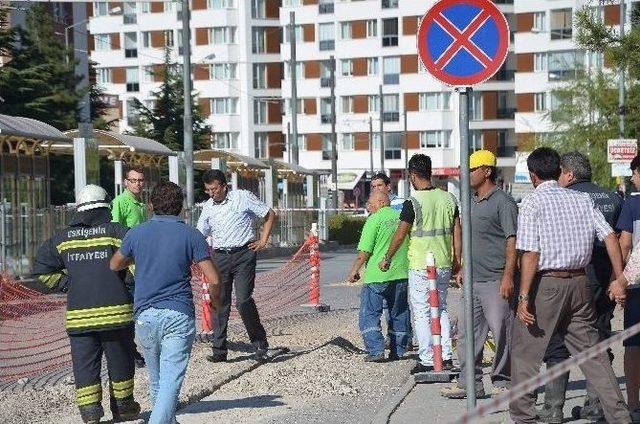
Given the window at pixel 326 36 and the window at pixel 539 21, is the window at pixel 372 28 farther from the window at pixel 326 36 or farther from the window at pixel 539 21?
the window at pixel 539 21

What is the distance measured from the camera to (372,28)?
316 ft

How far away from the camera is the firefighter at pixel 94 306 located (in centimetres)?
970

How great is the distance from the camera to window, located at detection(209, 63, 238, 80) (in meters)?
103

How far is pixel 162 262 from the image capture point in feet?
30.4

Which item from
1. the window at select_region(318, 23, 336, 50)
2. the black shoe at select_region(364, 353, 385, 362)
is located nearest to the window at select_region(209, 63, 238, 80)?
the window at select_region(318, 23, 336, 50)

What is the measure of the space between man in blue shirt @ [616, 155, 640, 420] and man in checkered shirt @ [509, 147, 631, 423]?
641mm

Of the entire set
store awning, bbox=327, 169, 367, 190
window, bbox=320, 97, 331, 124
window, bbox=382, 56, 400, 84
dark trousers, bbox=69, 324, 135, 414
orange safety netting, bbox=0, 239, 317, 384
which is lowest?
store awning, bbox=327, 169, 367, 190

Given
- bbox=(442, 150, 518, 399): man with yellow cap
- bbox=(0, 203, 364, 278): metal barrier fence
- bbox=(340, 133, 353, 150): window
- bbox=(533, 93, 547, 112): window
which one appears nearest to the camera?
bbox=(442, 150, 518, 399): man with yellow cap

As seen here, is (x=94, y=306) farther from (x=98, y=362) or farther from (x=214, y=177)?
(x=214, y=177)

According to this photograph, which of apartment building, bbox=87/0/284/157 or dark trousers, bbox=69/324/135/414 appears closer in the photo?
dark trousers, bbox=69/324/135/414

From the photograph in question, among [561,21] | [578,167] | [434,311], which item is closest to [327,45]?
[561,21]

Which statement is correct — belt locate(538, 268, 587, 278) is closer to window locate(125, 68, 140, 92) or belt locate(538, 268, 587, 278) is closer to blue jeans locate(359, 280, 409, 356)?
blue jeans locate(359, 280, 409, 356)

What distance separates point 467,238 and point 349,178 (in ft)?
294

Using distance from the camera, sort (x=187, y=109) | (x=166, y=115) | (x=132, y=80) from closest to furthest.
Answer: (x=187, y=109)
(x=166, y=115)
(x=132, y=80)
